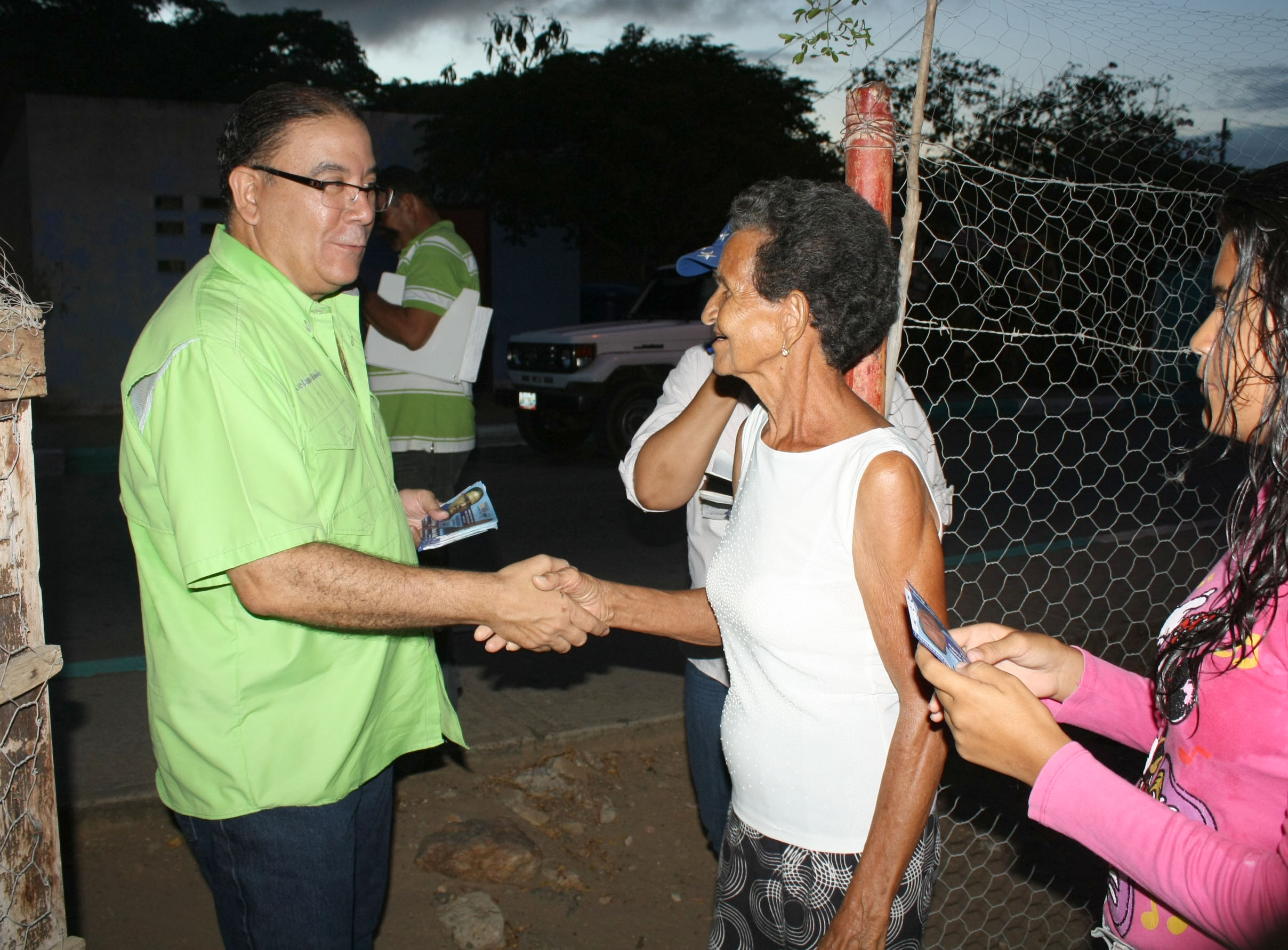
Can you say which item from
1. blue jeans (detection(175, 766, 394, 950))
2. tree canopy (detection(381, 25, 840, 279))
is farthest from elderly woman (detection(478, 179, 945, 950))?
tree canopy (detection(381, 25, 840, 279))

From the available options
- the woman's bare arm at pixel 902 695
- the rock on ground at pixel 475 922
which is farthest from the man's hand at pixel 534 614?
the rock on ground at pixel 475 922

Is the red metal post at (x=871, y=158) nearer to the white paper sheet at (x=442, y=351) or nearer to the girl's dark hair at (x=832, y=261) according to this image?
the girl's dark hair at (x=832, y=261)

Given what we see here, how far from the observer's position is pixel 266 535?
1832 mm

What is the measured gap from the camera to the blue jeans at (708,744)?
9.41ft

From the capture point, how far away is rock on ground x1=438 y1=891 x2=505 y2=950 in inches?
127

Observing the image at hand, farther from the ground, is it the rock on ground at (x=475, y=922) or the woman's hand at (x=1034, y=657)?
the woman's hand at (x=1034, y=657)

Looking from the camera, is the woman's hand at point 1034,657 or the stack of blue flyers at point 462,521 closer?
the woman's hand at point 1034,657

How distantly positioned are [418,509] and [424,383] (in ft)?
6.11

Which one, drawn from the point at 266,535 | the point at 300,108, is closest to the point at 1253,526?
the point at 266,535

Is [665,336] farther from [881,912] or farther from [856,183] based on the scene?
[881,912]

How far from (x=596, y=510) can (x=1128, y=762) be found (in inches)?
212

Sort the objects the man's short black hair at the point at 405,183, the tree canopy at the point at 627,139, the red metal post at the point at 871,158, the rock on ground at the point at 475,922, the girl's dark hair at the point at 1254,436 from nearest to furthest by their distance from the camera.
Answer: the girl's dark hair at the point at 1254,436
the red metal post at the point at 871,158
the rock on ground at the point at 475,922
the man's short black hair at the point at 405,183
the tree canopy at the point at 627,139

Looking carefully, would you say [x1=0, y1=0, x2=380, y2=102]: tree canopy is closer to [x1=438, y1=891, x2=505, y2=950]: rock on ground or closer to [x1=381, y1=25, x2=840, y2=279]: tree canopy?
[x1=381, y1=25, x2=840, y2=279]: tree canopy

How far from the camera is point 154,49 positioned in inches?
1329
